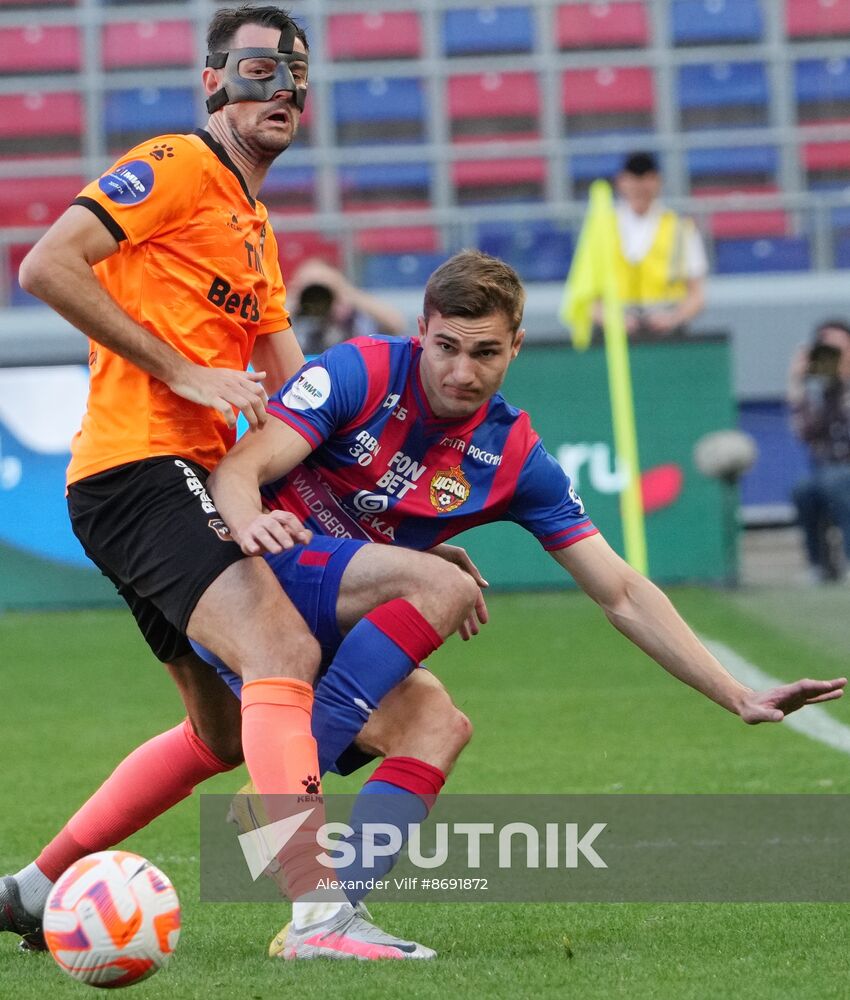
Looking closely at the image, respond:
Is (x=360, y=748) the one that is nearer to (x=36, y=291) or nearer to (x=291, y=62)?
(x=36, y=291)

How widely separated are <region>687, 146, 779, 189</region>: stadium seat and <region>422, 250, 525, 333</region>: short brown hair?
1252cm

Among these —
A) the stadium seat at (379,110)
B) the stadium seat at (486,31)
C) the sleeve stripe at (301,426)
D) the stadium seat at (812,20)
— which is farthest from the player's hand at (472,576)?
the stadium seat at (812,20)

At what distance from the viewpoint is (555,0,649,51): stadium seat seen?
16406mm

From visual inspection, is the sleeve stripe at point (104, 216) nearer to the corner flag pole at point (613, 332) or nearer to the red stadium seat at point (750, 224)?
the corner flag pole at point (613, 332)

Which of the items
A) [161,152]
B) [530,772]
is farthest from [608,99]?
[161,152]

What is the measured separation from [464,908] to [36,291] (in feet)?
5.57

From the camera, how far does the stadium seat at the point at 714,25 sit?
16.4 metres

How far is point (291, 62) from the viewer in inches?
155

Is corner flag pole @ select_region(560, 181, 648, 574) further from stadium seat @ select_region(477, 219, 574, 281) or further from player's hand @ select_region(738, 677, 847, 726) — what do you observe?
player's hand @ select_region(738, 677, 847, 726)

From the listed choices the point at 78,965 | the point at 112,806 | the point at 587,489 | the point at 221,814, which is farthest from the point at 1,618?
the point at 78,965

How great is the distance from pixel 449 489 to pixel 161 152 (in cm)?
98

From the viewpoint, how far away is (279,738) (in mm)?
3309

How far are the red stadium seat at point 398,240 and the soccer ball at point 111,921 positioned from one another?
→ 448 inches

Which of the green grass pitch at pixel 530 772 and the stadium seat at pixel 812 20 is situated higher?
the stadium seat at pixel 812 20
